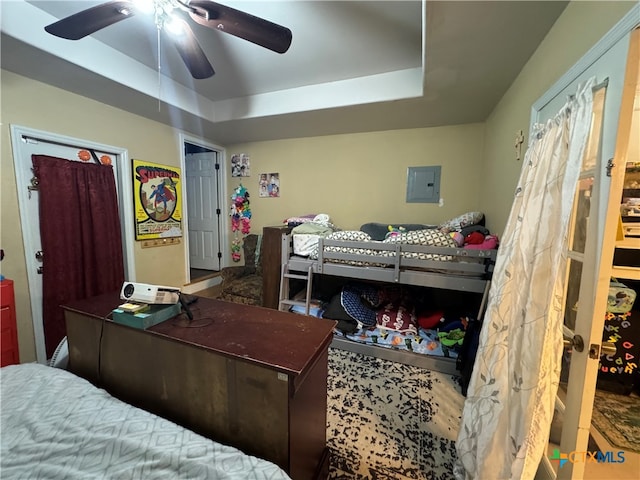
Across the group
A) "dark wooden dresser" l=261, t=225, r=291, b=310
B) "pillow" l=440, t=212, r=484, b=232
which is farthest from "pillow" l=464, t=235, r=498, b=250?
"dark wooden dresser" l=261, t=225, r=291, b=310

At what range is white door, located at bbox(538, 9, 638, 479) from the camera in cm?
80

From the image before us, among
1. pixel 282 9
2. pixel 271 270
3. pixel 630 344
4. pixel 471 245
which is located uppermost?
pixel 282 9

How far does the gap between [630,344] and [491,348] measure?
1.35m

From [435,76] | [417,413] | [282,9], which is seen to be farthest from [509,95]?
[417,413]

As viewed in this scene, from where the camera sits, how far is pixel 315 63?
2287mm

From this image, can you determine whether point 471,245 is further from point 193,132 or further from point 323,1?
point 193,132

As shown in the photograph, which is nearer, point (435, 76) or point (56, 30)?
point (56, 30)

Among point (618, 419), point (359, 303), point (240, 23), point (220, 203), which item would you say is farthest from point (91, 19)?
point (618, 419)

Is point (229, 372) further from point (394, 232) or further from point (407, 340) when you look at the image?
point (394, 232)

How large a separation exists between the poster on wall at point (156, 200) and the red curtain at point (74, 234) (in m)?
0.25

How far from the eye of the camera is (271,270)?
9.23ft

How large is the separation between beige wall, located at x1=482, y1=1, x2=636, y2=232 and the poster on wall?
11.9ft

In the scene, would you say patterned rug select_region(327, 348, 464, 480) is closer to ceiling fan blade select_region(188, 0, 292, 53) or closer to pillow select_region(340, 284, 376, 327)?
pillow select_region(340, 284, 376, 327)

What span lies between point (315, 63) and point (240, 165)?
216 centimetres
